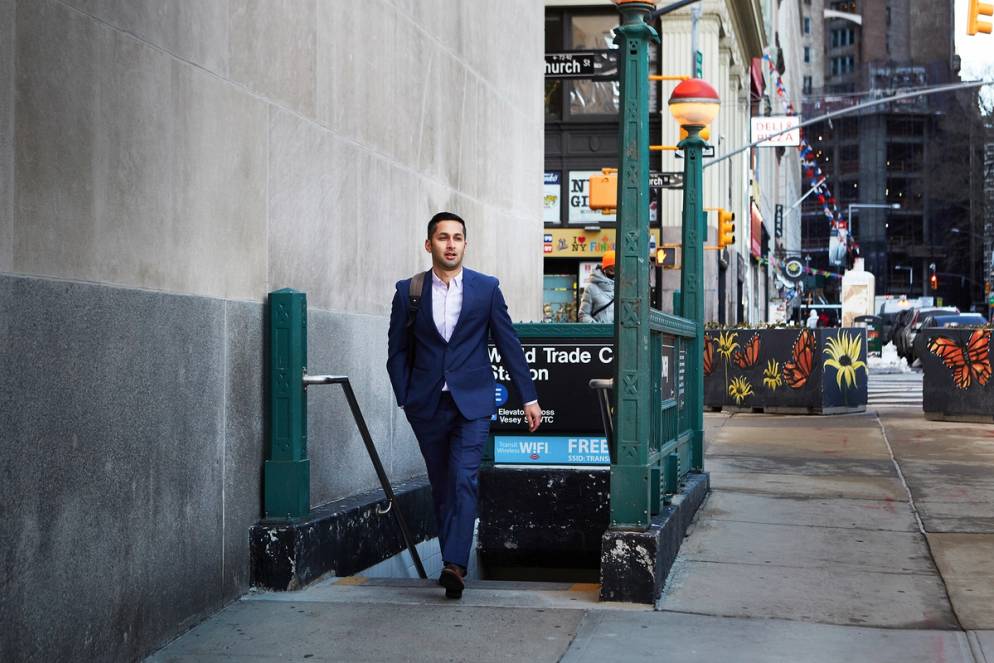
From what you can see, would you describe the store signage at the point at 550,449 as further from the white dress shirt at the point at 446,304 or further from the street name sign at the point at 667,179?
the street name sign at the point at 667,179

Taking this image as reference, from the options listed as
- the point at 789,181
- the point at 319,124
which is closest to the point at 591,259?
the point at 319,124

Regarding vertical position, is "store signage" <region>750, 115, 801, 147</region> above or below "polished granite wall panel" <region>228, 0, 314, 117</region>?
above

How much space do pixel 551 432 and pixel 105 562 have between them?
4.30 metres

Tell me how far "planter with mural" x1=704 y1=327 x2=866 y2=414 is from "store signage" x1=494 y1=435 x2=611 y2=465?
39.8 ft

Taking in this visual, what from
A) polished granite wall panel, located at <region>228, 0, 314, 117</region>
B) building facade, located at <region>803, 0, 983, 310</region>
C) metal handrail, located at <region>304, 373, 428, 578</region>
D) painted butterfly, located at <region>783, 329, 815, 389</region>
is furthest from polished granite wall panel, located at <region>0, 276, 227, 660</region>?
building facade, located at <region>803, 0, 983, 310</region>

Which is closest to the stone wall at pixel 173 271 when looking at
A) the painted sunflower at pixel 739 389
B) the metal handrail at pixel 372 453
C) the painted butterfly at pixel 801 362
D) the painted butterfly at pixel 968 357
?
the metal handrail at pixel 372 453

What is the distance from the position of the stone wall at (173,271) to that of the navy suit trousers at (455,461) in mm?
906

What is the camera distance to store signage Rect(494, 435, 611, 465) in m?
9.16

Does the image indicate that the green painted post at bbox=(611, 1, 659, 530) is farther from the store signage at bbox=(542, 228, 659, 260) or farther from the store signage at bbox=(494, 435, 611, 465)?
the store signage at bbox=(542, 228, 659, 260)

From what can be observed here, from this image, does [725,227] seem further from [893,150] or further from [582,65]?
[893,150]

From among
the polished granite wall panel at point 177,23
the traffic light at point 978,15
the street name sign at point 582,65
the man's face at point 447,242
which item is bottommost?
the man's face at point 447,242

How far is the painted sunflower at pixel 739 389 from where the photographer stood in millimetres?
21547

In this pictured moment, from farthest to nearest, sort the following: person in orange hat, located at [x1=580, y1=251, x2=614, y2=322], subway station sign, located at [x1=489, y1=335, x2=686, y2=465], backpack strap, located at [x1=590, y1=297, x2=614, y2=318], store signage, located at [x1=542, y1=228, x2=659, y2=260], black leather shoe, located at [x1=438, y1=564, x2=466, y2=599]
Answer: store signage, located at [x1=542, y1=228, x2=659, y2=260] → person in orange hat, located at [x1=580, y1=251, x2=614, y2=322] → backpack strap, located at [x1=590, y1=297, x2=614, y2=318] → subway station sign, located at [x1=489, y1=335, x2=686, y2=465] → black leather shoe, located at [x1=438, y1=564, x2=466, y2=599]

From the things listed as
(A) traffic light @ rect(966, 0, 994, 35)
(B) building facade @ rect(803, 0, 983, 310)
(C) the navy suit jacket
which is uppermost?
(B) building facade @ rect(803, 0, 983, 310)
